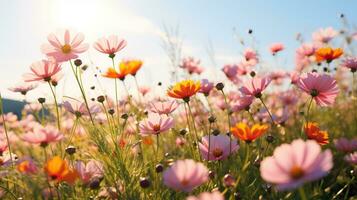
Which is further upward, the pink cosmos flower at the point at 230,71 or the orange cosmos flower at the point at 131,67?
the orange cosmos flower at the point at 131,67

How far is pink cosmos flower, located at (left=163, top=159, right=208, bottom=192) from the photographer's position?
3.37 ft

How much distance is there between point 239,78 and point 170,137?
64cm

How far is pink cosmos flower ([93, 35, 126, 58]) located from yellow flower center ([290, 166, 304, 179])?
4.21ft

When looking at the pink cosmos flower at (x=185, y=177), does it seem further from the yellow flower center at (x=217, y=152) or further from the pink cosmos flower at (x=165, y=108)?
the pink cosmos flower at (x=165, y=108)

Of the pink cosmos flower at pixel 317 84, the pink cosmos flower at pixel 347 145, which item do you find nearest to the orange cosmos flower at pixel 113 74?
the pink cosmos flower at pixel 317 84

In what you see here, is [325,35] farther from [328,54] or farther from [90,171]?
[90,171]

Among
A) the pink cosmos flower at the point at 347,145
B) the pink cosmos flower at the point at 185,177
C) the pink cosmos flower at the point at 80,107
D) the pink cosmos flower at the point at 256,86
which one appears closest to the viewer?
the pink cosmos flower at the point at 185,177

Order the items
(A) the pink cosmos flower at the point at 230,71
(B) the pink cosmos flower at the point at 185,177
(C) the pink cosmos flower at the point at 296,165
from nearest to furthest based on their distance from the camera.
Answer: (C) the pink cosmos flower at the point at 296,165
(B) the pink cosmos flower at the point at 185,177
(A) the pink cosmos flower at the point at 230,71

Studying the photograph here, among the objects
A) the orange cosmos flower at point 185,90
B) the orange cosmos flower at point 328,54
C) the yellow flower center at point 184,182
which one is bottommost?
the yellow flower center at point 184,182

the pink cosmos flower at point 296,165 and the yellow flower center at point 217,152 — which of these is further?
the yellow flower center at point 217,152

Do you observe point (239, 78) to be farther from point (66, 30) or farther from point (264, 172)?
point (264, 172)

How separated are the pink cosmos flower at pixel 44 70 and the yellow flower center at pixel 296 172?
117 cm

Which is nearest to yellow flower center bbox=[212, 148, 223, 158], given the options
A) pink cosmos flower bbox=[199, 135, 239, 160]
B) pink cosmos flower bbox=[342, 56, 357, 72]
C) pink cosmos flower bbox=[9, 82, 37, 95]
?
pink cosmos flower bbox=[199, 135, 239, 160]

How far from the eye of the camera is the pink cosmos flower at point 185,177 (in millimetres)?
1026
